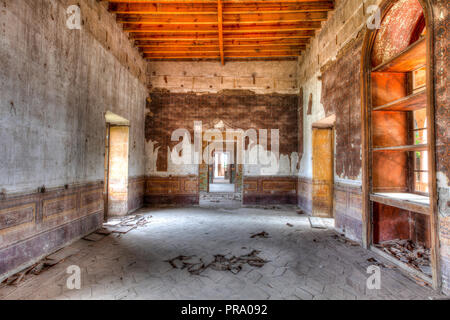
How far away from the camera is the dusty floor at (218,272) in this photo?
2572mm

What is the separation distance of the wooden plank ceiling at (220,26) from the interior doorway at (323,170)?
9.51ft

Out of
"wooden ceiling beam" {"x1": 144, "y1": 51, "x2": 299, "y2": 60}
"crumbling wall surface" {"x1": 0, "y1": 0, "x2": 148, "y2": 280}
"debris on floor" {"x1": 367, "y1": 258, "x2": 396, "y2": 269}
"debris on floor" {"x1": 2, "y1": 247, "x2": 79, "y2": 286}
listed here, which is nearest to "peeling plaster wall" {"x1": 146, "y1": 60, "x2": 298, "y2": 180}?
"wooden ceiling beam" {"x1": 144, "y1": 51, "x2": 299, "y2": 60}

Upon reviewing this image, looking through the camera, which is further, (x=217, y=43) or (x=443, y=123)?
(x=217, y=43)

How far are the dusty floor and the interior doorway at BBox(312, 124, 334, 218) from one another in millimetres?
1798

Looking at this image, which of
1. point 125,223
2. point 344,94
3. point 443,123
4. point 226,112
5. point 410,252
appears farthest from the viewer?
point 226,112

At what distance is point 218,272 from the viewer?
3104 mm

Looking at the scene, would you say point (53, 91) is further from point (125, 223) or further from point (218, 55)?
point (218, 55)

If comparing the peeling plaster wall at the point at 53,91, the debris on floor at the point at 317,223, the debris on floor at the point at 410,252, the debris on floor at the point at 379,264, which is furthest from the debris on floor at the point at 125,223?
the debris on floor at the point at 410,252

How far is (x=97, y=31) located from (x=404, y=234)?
7.30 meters

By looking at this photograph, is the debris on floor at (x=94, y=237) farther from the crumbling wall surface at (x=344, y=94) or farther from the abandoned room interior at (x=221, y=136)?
the crumbling wall surface at (x=344, y=94)

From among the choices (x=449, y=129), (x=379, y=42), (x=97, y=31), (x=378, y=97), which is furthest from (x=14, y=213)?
(x=379, y=42)

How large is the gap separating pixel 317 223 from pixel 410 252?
2.32 m

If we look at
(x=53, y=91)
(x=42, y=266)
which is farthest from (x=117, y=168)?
(x=42, y=266)

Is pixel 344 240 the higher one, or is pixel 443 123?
pixel 443 123
